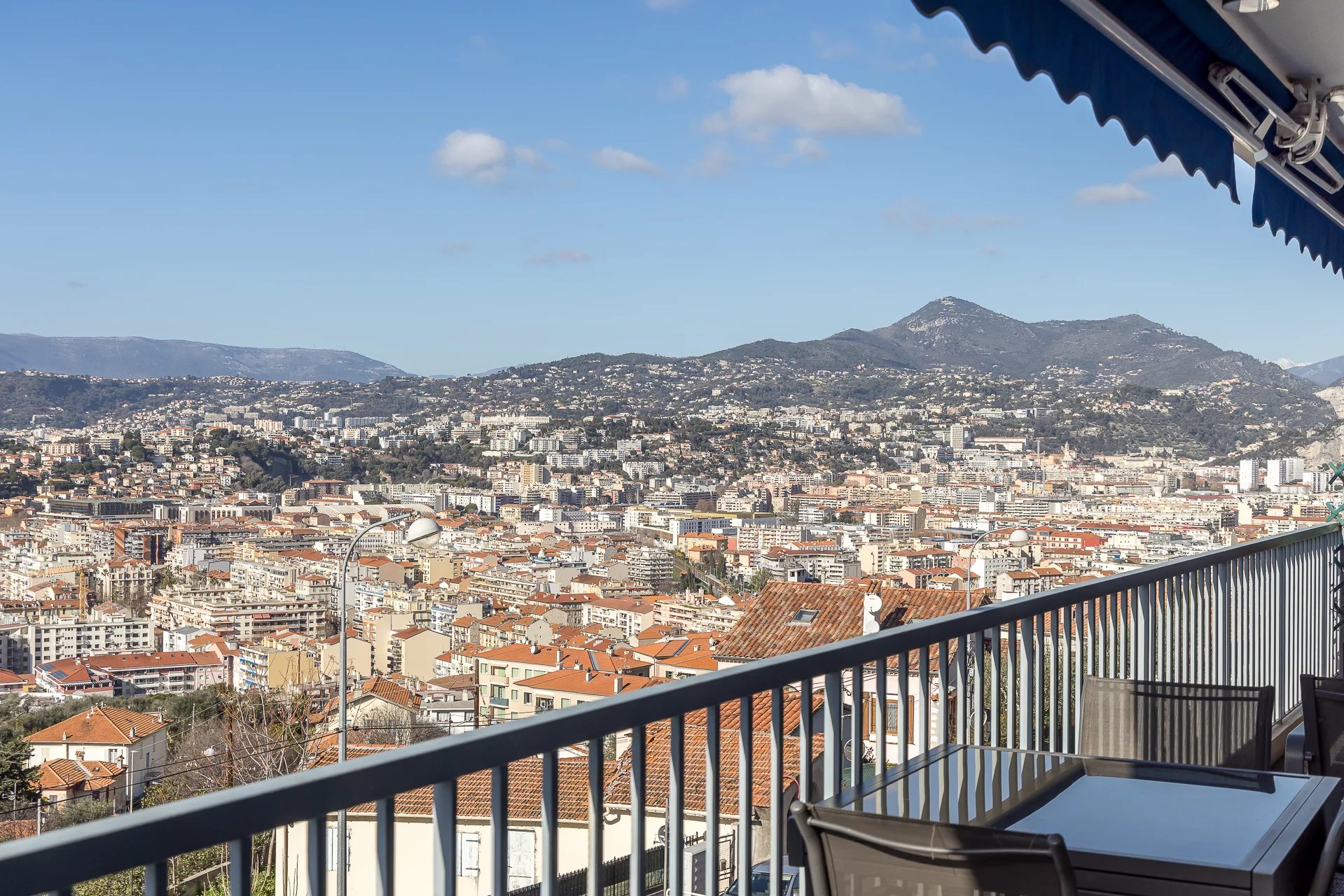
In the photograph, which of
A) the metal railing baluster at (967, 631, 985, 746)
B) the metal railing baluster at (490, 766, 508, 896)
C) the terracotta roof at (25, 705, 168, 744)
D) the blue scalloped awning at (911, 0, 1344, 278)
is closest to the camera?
the metal railing baluster at (490, 766, 508, 896)

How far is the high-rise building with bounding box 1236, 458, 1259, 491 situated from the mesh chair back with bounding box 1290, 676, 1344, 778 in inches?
1396

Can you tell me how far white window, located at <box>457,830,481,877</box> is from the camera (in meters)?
1.48

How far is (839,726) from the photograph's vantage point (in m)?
2.14

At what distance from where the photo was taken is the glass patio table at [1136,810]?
157 cm

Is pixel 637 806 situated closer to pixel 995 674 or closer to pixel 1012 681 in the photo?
pixel 995 674

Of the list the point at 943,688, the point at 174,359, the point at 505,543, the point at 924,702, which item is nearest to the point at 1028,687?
the point at 943,688

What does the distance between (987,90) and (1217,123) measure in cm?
6938

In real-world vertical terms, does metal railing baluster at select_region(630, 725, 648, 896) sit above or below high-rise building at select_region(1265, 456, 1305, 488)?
above

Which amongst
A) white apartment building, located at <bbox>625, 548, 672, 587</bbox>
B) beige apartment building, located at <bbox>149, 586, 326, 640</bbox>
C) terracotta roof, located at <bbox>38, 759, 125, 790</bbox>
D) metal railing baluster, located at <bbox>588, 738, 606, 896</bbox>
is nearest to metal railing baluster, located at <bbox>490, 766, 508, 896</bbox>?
metal railing baluster, located at <bbox>588, 738, 606, 896</bbox>

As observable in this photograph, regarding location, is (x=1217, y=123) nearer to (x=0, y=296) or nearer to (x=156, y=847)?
(x=156, y=847)

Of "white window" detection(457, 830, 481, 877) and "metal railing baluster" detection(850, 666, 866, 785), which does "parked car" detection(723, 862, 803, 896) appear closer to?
"metal railing baluster" detection(850, 666, 866, 785)

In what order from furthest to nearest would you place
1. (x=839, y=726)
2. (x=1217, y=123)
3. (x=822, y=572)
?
(x=822, y=572) < (x=1217, y=123) < (x=839, y=726)

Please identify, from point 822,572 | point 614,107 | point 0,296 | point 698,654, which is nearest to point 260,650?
point 698,654

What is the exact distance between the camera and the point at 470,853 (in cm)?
157
